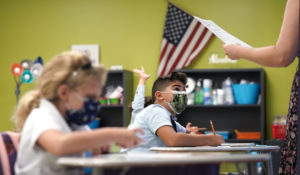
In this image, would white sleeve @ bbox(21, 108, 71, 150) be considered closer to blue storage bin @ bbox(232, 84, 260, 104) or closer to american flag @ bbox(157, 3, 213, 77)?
blue storage bin @ bbox(232, 84, 260, 104)

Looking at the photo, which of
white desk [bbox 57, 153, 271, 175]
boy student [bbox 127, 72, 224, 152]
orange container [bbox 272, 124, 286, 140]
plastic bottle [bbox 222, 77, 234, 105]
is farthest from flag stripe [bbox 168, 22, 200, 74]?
white desk [bbox 57, 153, 271, 175]

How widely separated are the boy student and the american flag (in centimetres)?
308

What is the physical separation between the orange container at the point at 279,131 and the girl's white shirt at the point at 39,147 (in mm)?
4803

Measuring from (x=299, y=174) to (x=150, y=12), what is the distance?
5280mm

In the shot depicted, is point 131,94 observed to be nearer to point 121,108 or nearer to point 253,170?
point 121,108

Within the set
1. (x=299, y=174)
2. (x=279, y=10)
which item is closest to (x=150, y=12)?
(x=279, y=10)

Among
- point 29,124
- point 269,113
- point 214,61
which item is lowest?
point 269,113

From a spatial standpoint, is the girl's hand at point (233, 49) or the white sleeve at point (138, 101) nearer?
the girl's hand at point (233, 49)

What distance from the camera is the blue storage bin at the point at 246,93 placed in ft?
20.6

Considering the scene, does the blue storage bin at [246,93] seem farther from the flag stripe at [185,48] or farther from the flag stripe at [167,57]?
the flag stripe at [167,57]

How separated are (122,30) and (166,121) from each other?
13.3 feet

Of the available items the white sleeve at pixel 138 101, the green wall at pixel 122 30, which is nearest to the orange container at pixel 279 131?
the green wall at pixel 122 30

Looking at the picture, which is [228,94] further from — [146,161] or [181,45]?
[146,161]

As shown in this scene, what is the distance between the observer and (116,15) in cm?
706
